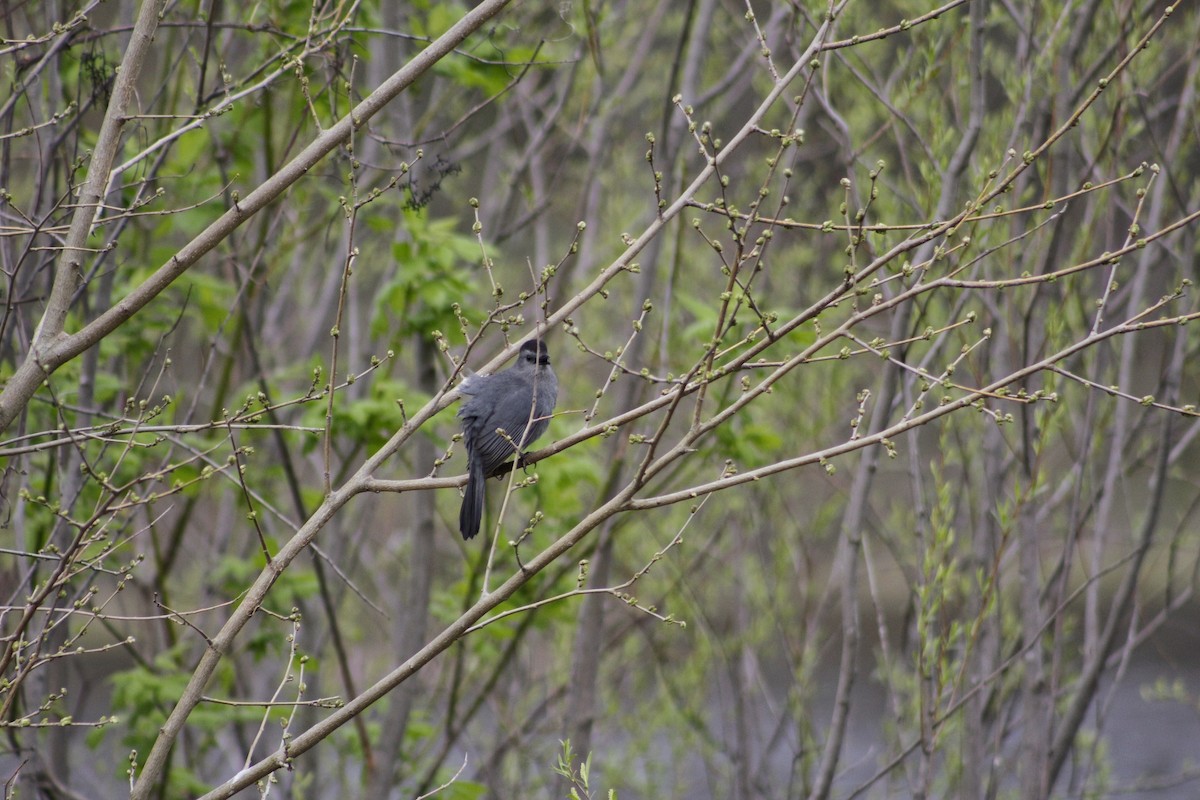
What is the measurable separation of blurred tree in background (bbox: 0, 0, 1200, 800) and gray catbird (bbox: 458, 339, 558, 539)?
30 cm

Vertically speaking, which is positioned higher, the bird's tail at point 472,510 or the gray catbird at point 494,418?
the gray catbird at point 494,418

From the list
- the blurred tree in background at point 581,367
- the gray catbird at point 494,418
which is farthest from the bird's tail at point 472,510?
the blurred tree in background at point 581,367

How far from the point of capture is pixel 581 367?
823cm

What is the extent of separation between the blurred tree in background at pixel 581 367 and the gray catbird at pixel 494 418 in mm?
296

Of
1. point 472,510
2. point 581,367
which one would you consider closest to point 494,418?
point 472,510

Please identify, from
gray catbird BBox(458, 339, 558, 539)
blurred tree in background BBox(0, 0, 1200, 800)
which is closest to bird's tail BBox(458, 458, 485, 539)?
gray catbird BBox(458, 339, 558, 539)

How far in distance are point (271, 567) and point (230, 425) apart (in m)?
0.33

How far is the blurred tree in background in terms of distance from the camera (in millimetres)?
2633

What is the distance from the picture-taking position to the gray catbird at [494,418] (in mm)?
4152

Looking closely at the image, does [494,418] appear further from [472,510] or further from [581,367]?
[581,367]

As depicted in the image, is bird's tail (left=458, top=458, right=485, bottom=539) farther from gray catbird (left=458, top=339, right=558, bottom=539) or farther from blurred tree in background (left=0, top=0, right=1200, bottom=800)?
blurred tree in background (left=0, top=0, right=1200, bottom=800)

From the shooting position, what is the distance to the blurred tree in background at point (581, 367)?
8.64 ft

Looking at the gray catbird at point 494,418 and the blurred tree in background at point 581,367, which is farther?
the gray catbird at point 494,418

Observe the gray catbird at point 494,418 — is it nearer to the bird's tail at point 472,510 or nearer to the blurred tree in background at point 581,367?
the bird's tail at point 472,510
